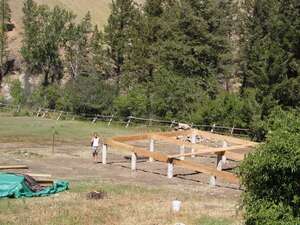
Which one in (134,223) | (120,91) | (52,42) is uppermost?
(52,42)

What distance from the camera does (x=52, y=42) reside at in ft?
259

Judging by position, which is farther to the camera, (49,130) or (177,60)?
(177,60)

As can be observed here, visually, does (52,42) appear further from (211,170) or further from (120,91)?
(211,170)

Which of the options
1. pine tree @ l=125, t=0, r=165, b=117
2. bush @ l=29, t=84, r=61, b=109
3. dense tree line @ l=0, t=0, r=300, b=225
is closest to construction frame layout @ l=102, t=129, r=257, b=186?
dense tree line @ l=0, t=0, r=300, b=225

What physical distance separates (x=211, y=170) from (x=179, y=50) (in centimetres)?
3335

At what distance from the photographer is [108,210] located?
62.3ft

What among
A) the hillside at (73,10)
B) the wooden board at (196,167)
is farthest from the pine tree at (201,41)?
the hillside at (73,10)

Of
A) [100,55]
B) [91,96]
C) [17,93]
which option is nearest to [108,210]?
[91,96]

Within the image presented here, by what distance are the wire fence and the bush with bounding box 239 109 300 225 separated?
90.3ft

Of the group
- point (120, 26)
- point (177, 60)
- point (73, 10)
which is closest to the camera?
point (177, 60)

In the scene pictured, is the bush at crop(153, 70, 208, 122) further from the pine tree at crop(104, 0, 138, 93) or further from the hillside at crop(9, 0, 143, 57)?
the hillside at crop(9, 0, 143, 57)

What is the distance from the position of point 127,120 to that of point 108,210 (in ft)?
120

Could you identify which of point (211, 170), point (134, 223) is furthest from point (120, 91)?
point (134, 223)

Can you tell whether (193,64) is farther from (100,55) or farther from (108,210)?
(108,210)
